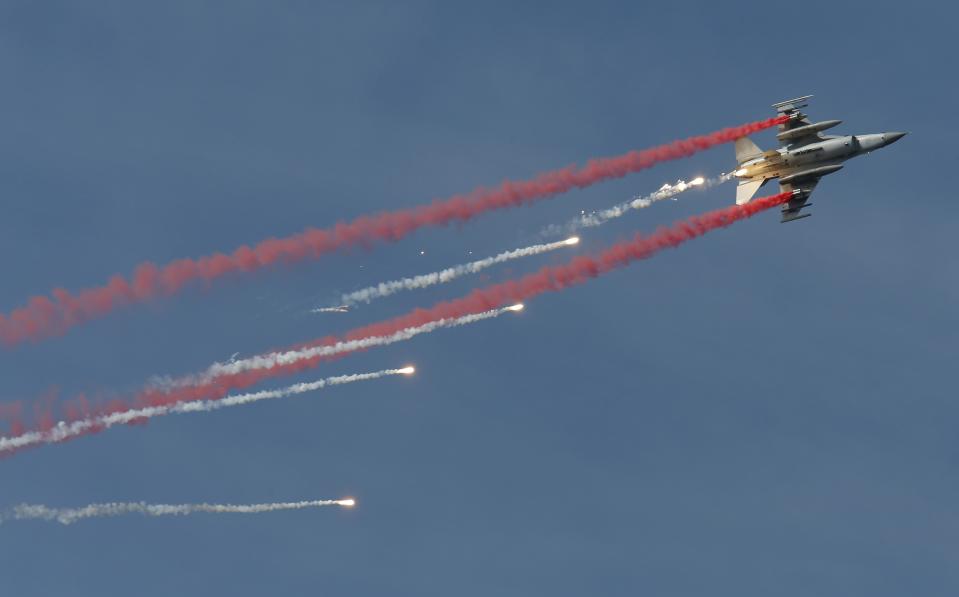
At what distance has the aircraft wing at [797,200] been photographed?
106562 millimetres

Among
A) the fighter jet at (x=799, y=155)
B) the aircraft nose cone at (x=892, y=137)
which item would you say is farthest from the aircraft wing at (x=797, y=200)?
the aircraft nose cone at (x=892, y=137)

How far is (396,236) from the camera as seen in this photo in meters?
95.4

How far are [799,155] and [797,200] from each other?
12.8 ft

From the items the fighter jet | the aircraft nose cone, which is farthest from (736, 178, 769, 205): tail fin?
the aircraft nose cone

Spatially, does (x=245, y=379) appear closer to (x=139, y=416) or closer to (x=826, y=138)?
(x=139, y=416)

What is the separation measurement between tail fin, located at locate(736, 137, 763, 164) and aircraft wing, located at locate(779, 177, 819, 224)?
341 cm

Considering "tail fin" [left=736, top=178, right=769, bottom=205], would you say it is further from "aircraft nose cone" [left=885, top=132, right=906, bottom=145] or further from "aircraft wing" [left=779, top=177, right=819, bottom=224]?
"aircraft nose cone" [left=885, top=132, right=906, bottom=145]

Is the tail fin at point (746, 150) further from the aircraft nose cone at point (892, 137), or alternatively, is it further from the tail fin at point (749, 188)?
the aircraft nose cone at point (892, 137)

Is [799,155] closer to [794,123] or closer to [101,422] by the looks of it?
[794,123]

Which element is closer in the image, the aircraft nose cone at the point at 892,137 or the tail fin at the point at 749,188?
the aircraft nose cone at the point at 892,137

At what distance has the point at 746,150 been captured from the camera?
351 ft

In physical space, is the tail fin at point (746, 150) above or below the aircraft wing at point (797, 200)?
above

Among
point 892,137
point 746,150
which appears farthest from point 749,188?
point 892,137

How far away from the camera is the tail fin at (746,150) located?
106750mm
